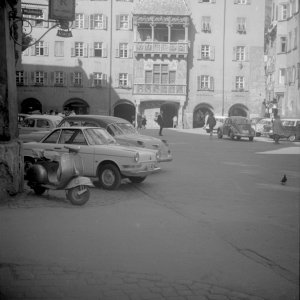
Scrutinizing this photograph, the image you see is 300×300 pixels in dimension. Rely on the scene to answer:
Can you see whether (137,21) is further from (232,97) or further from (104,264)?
(104,264)

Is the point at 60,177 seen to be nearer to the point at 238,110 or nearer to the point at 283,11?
the point at 283,11

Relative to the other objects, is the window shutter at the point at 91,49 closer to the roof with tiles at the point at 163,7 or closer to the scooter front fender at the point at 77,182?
the roof with tiles at the point at 163,7

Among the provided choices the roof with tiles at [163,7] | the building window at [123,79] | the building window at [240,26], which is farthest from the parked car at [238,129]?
the roof with tiles at [163,7]

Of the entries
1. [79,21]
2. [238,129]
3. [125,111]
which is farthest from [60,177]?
[125,111]

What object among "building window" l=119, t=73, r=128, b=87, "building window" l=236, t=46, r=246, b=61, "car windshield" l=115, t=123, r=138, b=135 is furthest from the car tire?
"building window" l=119, t=73, r=128, b=87

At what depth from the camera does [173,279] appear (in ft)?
17.4

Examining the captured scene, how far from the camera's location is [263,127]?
137 feet

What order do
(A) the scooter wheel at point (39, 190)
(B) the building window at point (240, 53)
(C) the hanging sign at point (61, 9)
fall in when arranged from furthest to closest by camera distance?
(B) the building window at point (240, 53)
(C) the hanging sign at point (61, 9)
(A) the scooter wheel at point (39, 190)

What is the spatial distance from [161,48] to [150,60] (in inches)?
67.4

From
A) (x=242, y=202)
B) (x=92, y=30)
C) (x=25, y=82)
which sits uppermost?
(x=92, y=30)

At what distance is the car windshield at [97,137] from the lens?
12242 mm

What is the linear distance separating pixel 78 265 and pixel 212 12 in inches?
2117

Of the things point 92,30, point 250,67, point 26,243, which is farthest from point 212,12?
point 26,243

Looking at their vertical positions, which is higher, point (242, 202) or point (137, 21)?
point (137, 21)
